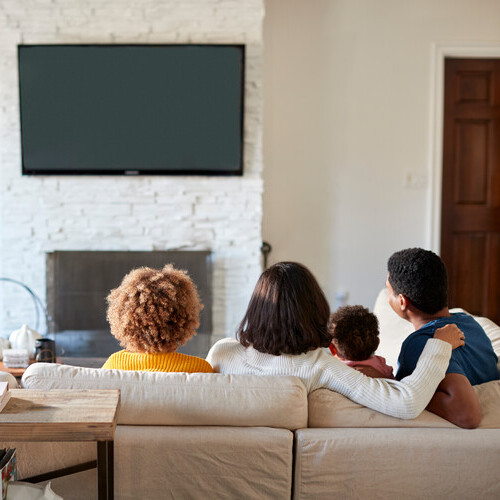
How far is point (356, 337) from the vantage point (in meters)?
1.83

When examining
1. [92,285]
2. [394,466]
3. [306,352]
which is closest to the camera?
[394,466]

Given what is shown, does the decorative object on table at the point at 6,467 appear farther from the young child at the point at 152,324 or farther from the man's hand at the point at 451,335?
the man's hand at the point at 451,335

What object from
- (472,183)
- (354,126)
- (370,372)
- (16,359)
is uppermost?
(354,126)

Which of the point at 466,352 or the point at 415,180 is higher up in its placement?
the point at 415,180

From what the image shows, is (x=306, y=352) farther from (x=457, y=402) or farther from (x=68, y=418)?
(x=68, y=418)

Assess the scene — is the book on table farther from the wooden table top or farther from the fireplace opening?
the fireplace opening

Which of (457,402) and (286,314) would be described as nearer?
(457,402)

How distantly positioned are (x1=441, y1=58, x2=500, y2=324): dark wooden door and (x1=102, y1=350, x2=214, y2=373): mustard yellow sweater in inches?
125

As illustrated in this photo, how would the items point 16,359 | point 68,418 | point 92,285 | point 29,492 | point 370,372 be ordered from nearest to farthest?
point 68,418
point 29,492
point 370,372
point 16,359
point 92,285

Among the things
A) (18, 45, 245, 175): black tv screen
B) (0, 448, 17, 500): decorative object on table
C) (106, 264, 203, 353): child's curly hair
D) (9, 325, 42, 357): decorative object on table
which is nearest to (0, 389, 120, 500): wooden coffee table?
(0, 448, 17, 500): decorative object on table

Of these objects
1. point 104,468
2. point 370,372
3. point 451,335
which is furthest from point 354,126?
point 104,468

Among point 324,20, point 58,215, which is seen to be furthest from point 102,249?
point 324,20

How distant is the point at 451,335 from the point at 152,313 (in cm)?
75

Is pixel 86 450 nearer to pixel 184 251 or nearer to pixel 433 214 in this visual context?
pixel 184 251
